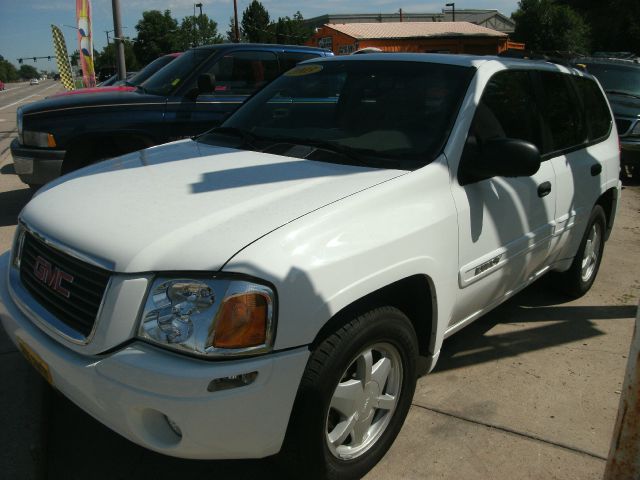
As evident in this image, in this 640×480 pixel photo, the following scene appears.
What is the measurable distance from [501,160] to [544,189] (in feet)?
2.86

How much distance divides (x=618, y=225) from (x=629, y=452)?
595 centimetres

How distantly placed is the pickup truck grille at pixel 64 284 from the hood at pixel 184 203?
0.07m

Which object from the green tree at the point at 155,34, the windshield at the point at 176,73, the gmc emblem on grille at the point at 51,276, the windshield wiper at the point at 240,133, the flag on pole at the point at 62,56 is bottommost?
the gmc emblem on grille at the point at 51,276

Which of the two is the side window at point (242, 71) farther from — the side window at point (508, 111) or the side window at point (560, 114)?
the side window at point (508, 111)

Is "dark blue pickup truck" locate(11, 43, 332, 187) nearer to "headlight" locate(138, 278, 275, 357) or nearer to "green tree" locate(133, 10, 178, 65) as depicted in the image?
"headlight" locate(138, 278, 275, 357)

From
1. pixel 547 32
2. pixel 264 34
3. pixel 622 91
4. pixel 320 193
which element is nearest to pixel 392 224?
pixel 320 193

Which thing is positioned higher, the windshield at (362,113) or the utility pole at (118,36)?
the utility pole at (118,36)

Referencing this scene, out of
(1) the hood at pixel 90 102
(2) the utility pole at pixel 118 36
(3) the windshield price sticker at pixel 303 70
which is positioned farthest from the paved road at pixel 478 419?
(2) the utility pole at pixel 118 36

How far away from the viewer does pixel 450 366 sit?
3.54 metres

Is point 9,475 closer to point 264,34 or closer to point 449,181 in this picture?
point 449,181

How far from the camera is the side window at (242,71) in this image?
6.58 meters

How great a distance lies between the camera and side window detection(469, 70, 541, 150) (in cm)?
310

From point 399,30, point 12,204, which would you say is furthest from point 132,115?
point 399,30

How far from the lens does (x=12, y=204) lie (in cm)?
Answer: 700
